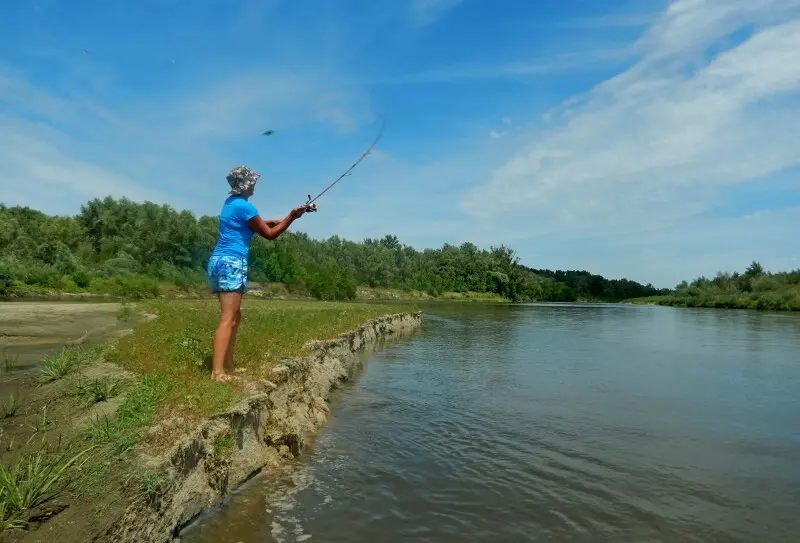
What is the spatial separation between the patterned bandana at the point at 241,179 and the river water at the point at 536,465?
4.36 m

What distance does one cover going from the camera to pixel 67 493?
453 centimetres

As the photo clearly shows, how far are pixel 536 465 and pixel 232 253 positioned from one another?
233 inches

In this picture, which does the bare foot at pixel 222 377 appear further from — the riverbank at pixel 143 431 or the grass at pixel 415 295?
the grass at pixel 415 295

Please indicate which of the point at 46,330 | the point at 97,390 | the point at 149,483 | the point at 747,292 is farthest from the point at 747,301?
the point at 149,483

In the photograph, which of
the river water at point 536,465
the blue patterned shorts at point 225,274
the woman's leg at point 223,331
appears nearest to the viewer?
the river water at point 536,465

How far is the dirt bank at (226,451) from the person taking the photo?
502cm

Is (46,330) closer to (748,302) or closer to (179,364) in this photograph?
(179,364)

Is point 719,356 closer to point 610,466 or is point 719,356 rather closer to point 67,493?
point 610,466

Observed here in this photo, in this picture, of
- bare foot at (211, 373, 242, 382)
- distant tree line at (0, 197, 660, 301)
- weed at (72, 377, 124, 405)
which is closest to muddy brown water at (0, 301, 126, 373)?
weed at (72, 377, 124, 405)

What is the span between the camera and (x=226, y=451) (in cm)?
670

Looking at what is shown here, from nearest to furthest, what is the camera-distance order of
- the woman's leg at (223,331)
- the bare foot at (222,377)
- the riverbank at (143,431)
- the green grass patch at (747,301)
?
1. the riverbank at (143,431)
2. the bare foot at (222,377)
3. the woman's leg at (223,331)
4. the green grass patch at (747,301)

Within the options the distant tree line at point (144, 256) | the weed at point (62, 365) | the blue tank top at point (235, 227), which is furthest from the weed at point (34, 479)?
the distant tree line at point (144, 256)

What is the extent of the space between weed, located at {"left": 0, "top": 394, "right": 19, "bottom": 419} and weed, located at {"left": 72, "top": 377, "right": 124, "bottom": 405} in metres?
0.65

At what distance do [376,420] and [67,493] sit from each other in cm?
738
